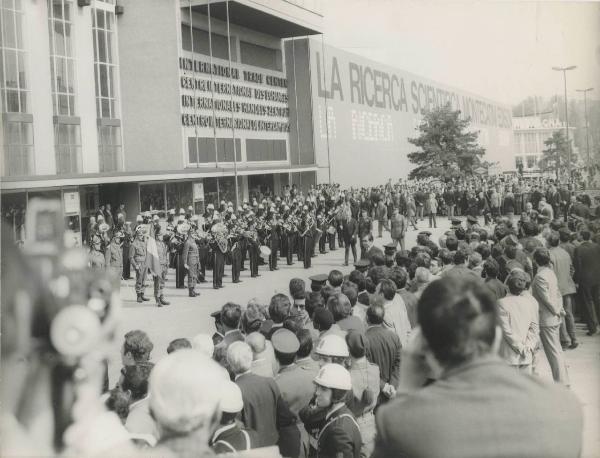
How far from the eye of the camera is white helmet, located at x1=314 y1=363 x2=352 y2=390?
156 inches

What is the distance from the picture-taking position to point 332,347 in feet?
15.3

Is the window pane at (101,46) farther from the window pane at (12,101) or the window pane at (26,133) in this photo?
the window pane at (12,101)

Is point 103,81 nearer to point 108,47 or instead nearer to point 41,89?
point 108,47

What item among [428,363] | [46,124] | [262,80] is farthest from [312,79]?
[428,363]

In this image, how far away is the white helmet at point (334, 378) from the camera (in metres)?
3.96

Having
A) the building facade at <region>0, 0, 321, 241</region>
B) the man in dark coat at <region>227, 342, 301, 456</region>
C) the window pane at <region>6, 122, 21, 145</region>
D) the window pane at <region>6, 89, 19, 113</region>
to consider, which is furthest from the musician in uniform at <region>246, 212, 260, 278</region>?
the man in dark coat at <region>227, 342, 301, 456</region>

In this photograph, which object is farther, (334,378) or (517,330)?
(517,330)

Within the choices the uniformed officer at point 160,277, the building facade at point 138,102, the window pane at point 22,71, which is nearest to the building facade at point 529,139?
the building facade at point 138,102

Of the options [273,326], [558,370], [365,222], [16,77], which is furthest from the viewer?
[16,77]

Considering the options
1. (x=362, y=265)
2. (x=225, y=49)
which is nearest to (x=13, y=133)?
(x=225, y=49)

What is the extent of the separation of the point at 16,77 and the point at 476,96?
1867 inches

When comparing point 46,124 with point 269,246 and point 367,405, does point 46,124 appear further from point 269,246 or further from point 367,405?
point 367,405

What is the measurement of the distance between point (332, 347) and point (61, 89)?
22.6 metres

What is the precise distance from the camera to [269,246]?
19219 millimetres
